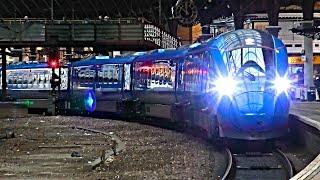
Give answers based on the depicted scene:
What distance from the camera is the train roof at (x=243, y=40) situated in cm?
1953

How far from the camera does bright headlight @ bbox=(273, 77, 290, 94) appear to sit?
19109mm

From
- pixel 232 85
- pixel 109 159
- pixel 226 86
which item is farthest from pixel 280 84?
pixel 109 159

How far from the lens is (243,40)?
64.6 ft

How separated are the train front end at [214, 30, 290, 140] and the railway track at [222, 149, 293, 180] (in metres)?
0.61

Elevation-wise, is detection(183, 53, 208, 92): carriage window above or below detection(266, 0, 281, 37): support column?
below

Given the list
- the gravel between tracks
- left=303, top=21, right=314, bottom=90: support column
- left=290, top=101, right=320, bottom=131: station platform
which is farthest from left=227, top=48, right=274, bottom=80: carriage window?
left=303, top=21, right=314, bottom=90: support column

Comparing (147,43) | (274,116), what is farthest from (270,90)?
(147,43)

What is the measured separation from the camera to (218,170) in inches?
614

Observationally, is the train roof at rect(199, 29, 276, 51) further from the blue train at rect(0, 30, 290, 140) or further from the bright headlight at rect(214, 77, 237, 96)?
the bright headlight at rect(214, 77, 237, 96)

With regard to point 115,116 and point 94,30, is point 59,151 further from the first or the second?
point 94,30

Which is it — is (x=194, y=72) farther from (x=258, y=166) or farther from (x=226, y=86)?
(x=258, y=166)

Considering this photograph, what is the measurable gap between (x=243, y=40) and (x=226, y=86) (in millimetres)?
1560

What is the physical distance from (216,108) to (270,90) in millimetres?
1586

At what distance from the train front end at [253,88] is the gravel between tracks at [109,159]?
123 cm
